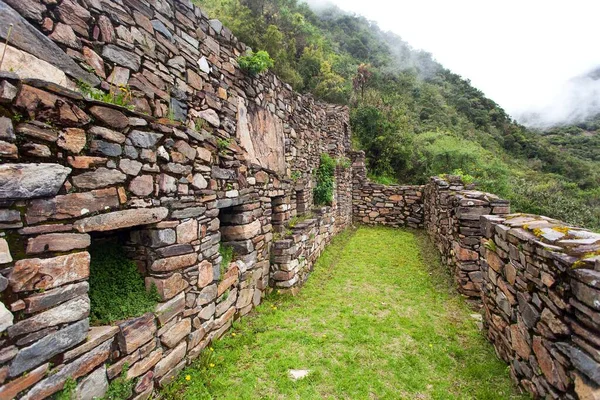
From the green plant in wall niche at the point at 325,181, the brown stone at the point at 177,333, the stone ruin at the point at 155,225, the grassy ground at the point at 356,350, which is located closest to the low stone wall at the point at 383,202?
the green plant in wall niche at the point at 325,181

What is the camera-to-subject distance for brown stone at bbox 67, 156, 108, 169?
2201mm

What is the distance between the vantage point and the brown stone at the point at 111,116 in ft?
7.77

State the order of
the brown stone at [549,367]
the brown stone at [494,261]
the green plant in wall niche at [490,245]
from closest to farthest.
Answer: the brown stone at [549,367] → the brown stone at [494,261] → the green plant in wall niche at [490,245]

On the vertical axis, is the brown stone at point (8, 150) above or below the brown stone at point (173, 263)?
above

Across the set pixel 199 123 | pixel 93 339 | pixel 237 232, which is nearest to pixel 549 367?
pixel 93 339

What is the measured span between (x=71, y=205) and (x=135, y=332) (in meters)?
1.33

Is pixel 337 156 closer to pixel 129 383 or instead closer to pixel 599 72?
pixel 129 383

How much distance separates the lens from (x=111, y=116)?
2.48 meters

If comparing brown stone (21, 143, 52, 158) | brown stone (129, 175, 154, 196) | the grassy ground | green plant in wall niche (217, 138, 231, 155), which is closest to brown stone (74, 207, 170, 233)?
brown stone (129, 175, 154, 196)

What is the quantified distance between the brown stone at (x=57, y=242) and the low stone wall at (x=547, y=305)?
3729 millimetres

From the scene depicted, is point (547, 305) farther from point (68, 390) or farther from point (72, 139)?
point (72, 139)

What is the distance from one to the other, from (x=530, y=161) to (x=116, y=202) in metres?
40.6

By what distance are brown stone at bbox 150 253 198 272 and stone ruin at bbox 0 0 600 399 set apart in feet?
0.04

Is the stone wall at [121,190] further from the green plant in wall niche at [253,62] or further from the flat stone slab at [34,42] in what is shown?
the green plant in wall niche at [253,62]
